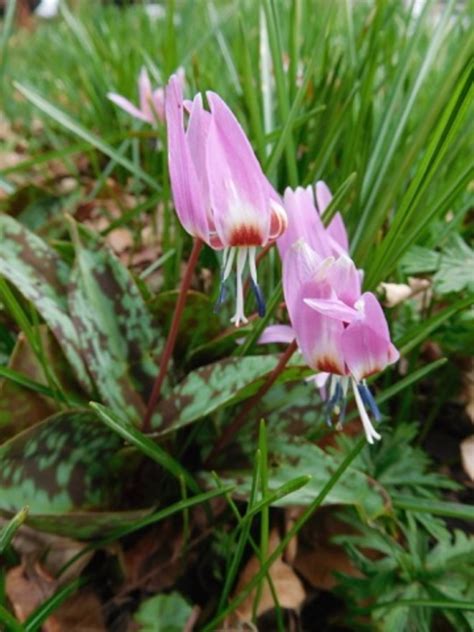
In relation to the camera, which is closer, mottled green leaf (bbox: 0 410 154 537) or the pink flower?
the pink flower

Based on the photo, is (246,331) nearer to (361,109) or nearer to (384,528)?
(384,528)

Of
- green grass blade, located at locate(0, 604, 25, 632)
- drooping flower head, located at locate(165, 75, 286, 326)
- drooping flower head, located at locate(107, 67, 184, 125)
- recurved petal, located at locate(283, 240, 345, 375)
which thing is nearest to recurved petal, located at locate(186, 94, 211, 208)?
drooping flower head, located at locate(165, 75, 286, 326)

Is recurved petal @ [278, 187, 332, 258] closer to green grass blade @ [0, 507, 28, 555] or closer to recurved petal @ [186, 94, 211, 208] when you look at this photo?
recurved petal @ [186, 94, 211, 208]

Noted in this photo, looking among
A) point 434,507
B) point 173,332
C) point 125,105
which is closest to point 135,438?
point 173,332

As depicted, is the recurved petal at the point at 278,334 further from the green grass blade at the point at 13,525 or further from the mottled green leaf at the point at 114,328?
the green grass blade at the point at 13,525

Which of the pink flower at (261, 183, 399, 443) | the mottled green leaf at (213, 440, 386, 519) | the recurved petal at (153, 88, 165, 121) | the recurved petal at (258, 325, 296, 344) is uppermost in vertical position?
the recurved petal at (153, 88, 165, 121)

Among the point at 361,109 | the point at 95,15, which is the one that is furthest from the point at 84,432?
the point at 95,15

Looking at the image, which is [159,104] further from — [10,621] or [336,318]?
[10,621]
